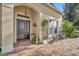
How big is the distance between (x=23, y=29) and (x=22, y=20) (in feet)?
0.75

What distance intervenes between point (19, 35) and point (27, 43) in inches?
Result: 11.4

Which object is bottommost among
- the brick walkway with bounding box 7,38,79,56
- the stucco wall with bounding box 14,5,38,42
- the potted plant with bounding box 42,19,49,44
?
the brick walkway with bounding box 7,38,79,56

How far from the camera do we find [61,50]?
14.2ft

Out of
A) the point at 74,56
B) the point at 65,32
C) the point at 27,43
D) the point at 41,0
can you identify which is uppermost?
the point at 41,0

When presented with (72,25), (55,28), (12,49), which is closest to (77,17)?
(72,25)

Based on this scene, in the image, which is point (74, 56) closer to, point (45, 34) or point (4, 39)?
point (45, 34)

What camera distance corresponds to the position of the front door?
169 inches

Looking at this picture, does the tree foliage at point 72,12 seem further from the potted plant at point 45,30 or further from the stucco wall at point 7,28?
the stucco wall at point 7,28

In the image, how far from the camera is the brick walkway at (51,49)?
4.20 m

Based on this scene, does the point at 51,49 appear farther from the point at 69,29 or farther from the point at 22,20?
the point at 22,20

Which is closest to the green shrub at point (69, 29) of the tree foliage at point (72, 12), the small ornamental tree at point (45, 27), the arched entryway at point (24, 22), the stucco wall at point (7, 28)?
the tree foliage at point (72, 12)

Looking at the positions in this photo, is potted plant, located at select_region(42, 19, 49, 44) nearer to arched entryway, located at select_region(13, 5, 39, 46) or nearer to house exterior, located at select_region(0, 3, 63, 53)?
house exterior, located at select_region(0, 3, 63, 53)

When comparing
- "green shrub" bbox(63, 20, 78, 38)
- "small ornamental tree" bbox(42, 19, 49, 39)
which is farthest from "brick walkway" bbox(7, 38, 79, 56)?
"small ornamental tree" bbox(42, 19, 49, 39)

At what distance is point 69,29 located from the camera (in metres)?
4.38
